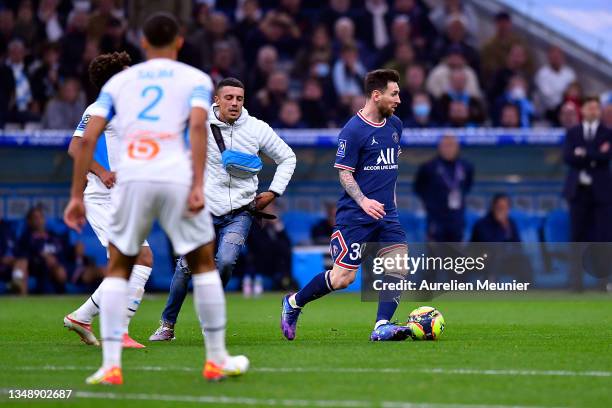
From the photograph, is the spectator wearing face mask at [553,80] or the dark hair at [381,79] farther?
the spectator wearing face mask at [553,80]

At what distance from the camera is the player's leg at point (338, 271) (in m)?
11.0

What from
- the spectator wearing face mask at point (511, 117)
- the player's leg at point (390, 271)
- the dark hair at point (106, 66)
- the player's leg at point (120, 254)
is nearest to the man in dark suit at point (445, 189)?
the spectator wearing face mask at point (511, 117)

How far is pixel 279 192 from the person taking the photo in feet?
37.0

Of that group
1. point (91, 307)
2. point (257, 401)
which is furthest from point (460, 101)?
point (257, 401)

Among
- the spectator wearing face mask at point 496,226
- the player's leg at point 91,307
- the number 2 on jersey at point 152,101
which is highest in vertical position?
the number 2 on jersey at point 152,101

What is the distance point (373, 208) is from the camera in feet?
35.3

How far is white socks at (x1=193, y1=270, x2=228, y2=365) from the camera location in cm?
774

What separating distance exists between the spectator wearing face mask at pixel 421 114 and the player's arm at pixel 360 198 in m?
10.1

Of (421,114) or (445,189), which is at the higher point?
(421,114)

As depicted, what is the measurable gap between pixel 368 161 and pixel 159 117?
3721 millimetres

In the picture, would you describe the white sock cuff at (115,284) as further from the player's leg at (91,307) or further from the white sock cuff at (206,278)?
the player's leg at (91,307)

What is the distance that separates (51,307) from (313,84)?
666 cm

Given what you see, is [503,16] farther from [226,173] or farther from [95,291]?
[95,291]

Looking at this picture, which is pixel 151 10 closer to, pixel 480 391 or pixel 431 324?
pixel 431 324
